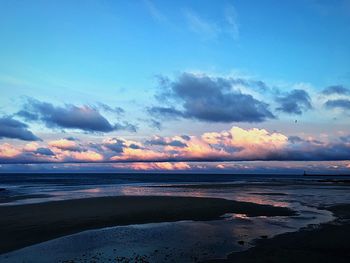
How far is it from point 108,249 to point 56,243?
10.0 feet

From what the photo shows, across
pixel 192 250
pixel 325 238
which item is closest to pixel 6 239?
pixel 192 250

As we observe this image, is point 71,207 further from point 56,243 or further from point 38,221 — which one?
point 56,243

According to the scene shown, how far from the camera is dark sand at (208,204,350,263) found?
14.1m

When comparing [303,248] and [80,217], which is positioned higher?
[80,217]

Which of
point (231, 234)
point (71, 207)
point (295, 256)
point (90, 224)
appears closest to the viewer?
point (295, 256)

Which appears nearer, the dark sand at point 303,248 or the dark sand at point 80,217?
the dark sand at point 303,248

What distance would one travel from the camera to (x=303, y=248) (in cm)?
1591

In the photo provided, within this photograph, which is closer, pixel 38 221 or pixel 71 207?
pixel 38 221

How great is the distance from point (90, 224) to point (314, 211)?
58.3ft

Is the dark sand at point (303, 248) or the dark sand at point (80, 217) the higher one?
the dark sand at point (80, 217)

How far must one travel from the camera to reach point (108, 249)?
16.4m

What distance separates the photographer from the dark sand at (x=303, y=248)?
1414 centimetres

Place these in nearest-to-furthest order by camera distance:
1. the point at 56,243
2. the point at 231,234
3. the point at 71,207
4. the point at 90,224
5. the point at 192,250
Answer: the point at 192,250, the point at 56,243, the point at 231,234, the point at 90,224, the point at 71,207

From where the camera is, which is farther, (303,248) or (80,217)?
(80,217)
